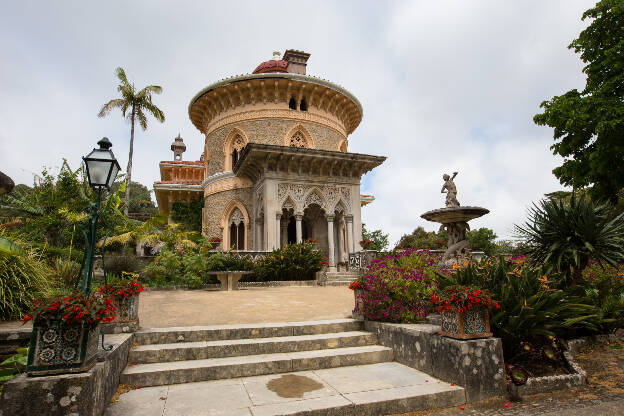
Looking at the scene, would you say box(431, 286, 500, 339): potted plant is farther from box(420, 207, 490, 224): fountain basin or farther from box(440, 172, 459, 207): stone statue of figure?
box(440, 172, 459, 207): stone statue of figure

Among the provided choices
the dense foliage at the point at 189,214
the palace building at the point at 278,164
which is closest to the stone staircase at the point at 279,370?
the palace building at the point at 278,164

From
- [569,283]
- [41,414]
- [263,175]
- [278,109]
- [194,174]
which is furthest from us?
[194,174]

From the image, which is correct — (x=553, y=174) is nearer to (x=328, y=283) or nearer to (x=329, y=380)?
(x=328, y=283)

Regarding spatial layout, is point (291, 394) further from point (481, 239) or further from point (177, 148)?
point (481, 239)

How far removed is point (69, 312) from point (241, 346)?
7.01 ft

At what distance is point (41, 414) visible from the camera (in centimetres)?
256

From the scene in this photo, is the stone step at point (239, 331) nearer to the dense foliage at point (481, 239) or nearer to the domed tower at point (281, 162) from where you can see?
the domed tower at point (281, 162)

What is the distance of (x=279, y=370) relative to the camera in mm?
4102

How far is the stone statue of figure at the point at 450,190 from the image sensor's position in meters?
10.5

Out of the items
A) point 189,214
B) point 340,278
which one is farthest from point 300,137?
point 340,278

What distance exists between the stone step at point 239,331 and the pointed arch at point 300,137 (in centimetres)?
1587

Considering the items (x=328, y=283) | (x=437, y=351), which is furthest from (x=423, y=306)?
(x=328, y=283)

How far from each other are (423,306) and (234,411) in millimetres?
3183

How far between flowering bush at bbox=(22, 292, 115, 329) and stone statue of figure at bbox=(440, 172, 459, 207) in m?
9.57
